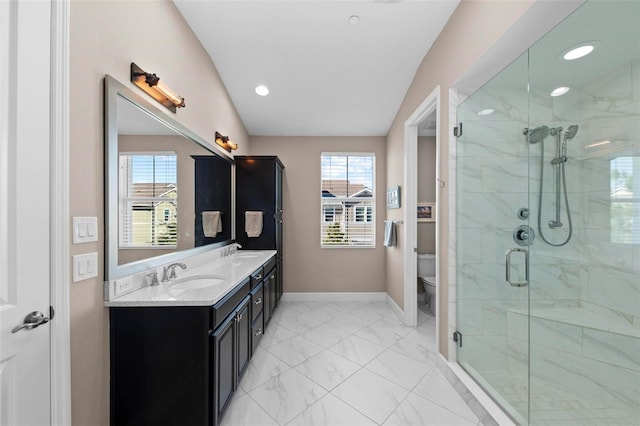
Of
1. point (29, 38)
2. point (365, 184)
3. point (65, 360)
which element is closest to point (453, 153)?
point (365, 184)

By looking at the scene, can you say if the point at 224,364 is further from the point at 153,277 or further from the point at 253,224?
the point at 253,224

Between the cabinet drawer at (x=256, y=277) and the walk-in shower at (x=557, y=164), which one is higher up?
the walk-in shower at (x=557, y=164)

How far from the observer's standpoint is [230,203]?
3.16 meters

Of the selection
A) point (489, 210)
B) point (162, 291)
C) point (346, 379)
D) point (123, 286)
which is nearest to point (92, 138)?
point (123, 286)

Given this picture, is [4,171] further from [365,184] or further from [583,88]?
[365,184]

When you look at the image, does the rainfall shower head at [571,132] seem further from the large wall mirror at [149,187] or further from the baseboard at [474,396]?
the large wall mirror at [149,187]

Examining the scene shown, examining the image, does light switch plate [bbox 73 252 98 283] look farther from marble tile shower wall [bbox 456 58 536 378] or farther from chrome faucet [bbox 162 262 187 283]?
marble tile shower wall [bbox 456 58 536 378]

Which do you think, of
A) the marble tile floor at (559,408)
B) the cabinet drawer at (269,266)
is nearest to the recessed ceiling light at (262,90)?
the cabinet drawer at (269,266)

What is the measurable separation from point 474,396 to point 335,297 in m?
2.38

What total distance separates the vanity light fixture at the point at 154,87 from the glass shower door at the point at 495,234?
6.96ft

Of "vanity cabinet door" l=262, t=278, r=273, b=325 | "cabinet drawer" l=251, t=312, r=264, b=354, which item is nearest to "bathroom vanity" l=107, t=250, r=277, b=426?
"cabinet drawer" l=251, t=312, r=264, b=354

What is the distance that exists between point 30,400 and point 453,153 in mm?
2661

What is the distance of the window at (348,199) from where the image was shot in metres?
4.04

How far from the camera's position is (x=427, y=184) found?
3.93 metres
